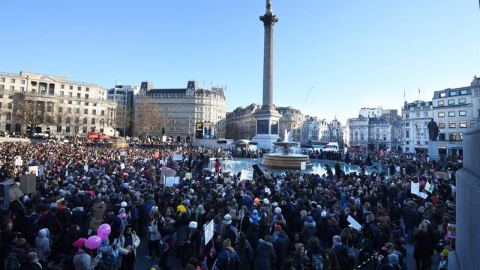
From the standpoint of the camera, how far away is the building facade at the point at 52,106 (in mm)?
71250

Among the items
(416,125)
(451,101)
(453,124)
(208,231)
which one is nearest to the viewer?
(208,231)

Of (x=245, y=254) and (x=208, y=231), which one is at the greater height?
(x=208, y=231)

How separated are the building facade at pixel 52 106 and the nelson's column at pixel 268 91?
162 feet

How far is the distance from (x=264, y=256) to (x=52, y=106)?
92.3 metres

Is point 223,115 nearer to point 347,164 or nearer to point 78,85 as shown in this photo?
point 78,85

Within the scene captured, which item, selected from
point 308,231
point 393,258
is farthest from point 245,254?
point 393,258

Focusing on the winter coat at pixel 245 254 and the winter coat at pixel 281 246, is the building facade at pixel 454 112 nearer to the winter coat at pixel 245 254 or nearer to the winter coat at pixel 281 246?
the winter coat at pixel 281 246

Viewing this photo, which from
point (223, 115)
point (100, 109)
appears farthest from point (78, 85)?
point (223, 115)

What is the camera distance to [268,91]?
44219 millimetres

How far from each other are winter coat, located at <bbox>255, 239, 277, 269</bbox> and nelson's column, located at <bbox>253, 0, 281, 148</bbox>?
126 feet

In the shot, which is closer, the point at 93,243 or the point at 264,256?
the point at 93,243

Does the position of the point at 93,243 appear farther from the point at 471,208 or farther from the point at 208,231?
the point at 471,208

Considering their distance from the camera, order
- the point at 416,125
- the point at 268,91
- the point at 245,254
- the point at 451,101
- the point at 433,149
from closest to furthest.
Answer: the point at 245,254
the point at 433,149
the point at 268,91
the point at 451,101
the point at 416,125

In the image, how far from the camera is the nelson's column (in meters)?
44.2
